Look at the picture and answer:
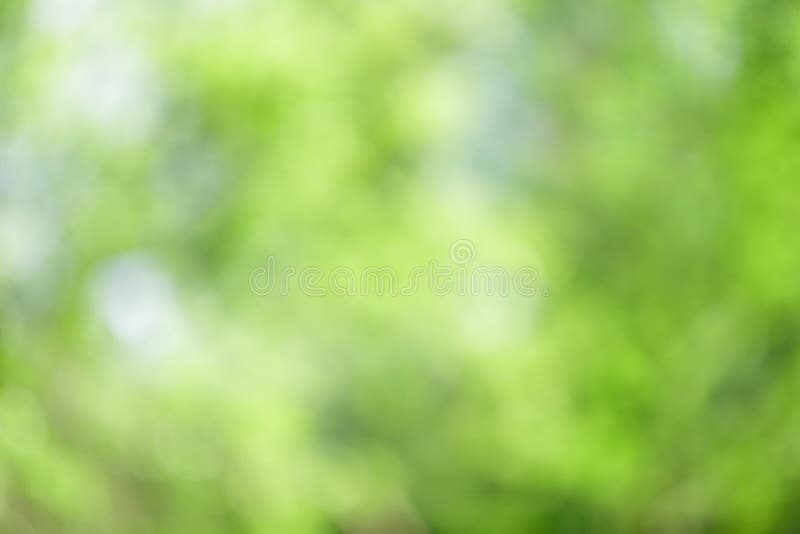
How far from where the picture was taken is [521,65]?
1.45m

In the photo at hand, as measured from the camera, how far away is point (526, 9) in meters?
1.43

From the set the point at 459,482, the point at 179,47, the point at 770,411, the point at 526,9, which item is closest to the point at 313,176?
the point at 179,47

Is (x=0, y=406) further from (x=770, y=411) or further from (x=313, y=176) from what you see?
(x=770, y=411)

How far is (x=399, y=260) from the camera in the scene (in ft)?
4.27

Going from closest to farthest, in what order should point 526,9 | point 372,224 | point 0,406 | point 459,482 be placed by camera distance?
point 0,406 → point 372,224 → point 526,9 → point 459,482

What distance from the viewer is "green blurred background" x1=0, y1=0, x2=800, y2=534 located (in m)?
1.19

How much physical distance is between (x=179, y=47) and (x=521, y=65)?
56 centimetres

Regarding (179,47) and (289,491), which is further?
(289,491)

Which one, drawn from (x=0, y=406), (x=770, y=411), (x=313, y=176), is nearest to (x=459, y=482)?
(x=770, y=411)

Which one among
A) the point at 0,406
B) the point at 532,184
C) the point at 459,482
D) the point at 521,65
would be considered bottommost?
the point at 0,406

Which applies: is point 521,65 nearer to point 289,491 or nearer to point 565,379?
point 565,379

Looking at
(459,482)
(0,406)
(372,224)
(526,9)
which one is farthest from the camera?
(459,482)

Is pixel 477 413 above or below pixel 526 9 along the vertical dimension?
below

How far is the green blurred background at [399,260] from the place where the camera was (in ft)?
3.90
